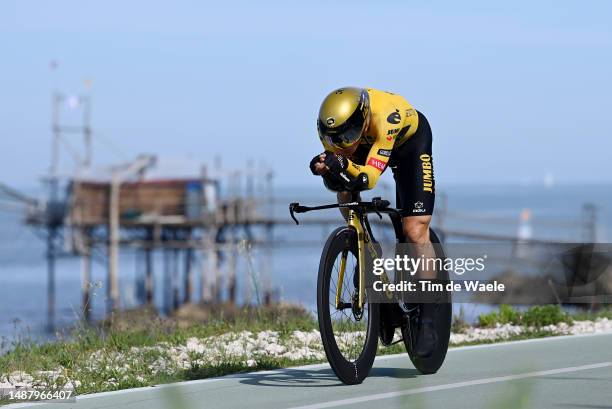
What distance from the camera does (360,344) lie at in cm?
757

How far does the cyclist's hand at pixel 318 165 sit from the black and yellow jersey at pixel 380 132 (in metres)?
0.21

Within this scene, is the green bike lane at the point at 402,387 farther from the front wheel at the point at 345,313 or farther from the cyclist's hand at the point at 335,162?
the cyclist's hand at the point at 335,162

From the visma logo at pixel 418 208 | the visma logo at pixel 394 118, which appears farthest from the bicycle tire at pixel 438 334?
the visma logo at pixel 394 118

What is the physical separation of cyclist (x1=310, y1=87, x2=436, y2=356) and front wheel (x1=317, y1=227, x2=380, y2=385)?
14.2 inches

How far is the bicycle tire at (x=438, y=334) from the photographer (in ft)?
Result: 26.3

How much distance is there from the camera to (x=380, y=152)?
7410mm

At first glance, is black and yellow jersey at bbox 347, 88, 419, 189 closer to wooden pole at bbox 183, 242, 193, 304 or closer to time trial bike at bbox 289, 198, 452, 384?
time trial bike at bbox 289, 198, 452, 384

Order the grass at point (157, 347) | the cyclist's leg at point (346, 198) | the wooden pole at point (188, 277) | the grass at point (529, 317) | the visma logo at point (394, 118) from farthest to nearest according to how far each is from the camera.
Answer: the wooden pole at point (188, 277) < the grass at point (529, 317) < the grass at point (157, 347) < the cyclist's leg at point (346, 198) < the visma logo at point (394, 118)

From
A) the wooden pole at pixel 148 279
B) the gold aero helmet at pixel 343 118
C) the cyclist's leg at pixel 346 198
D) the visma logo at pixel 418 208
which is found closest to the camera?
the gold aero helmet at pixel 343 118

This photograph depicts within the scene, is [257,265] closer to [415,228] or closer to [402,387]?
[415,228]

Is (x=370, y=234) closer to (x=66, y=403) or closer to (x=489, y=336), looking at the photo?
(x=66, y=403)

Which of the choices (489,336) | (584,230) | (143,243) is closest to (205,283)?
(143,243)

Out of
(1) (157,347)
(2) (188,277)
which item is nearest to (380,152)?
(1) (157,347)

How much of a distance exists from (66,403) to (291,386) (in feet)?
4.43
